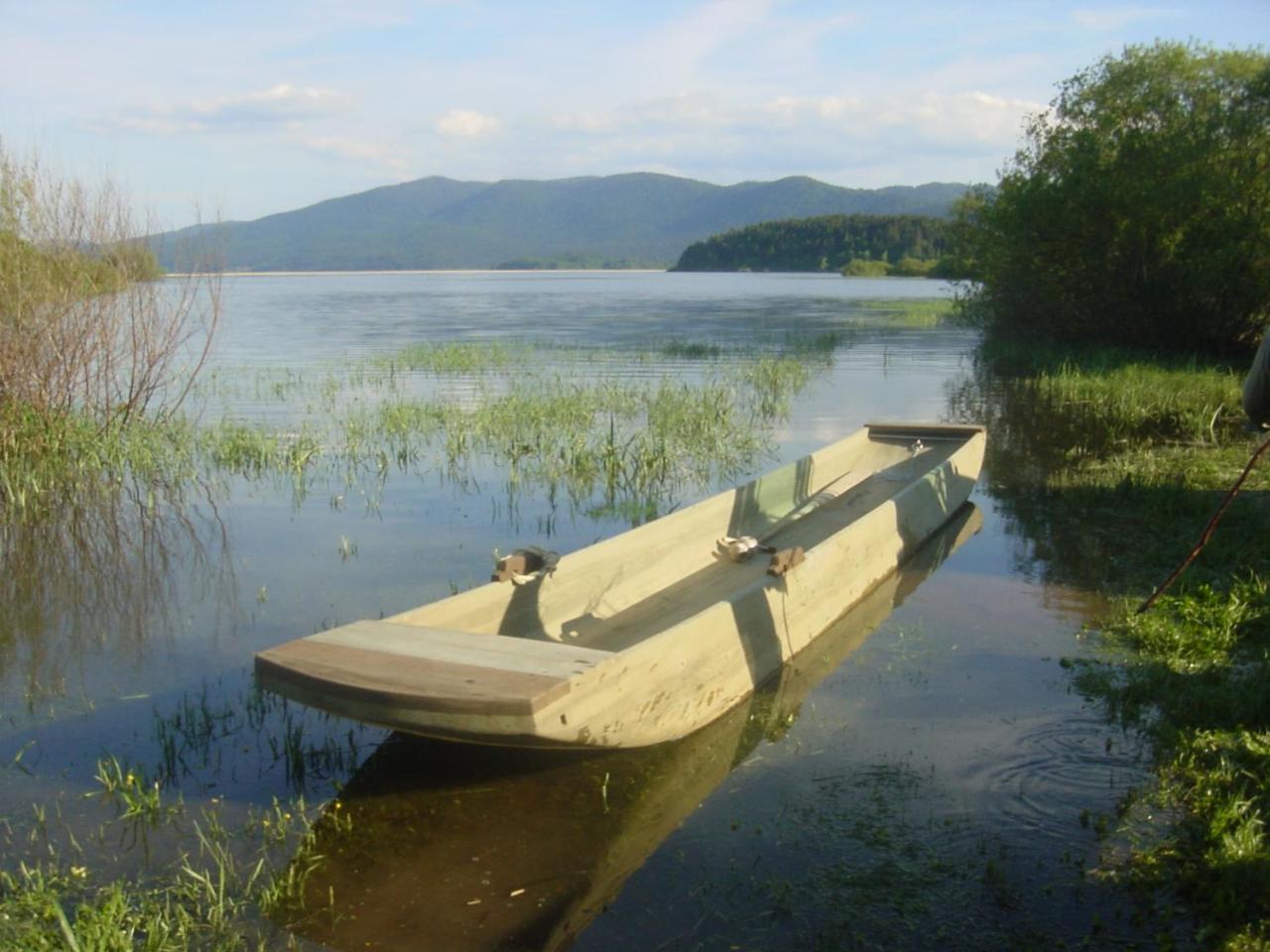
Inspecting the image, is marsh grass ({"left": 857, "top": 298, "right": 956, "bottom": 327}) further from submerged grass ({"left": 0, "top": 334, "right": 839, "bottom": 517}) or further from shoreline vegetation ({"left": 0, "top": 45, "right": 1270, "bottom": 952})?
submerged grass ({"left": 0, "top": 334, "right": 839, "bottom": 517})

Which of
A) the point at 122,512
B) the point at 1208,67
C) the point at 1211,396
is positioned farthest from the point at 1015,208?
the point at 122,512

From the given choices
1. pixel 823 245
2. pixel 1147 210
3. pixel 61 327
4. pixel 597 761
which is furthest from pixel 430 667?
pixel 823 245

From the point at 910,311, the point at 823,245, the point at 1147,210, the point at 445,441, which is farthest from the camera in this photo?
the point at 823,245

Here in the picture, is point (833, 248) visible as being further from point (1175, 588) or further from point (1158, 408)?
point (1175, 588)

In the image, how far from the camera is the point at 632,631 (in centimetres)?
636

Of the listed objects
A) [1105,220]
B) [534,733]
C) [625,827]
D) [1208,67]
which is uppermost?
[1208,67]

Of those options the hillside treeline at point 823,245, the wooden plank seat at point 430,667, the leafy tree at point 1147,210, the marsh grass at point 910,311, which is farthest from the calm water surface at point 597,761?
the hillside treeline at point 823,245

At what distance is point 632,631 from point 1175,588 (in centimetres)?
322

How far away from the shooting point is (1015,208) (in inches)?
827

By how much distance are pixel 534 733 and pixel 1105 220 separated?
18572 millimetres

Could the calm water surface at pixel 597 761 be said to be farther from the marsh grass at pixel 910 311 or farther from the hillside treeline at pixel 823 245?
the hillside treeline at pixel 823 245

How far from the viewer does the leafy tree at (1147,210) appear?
18734mm

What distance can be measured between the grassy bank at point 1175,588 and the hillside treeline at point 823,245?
221 ft

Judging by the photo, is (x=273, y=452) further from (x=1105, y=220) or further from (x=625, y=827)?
(x=1105, y=220)
